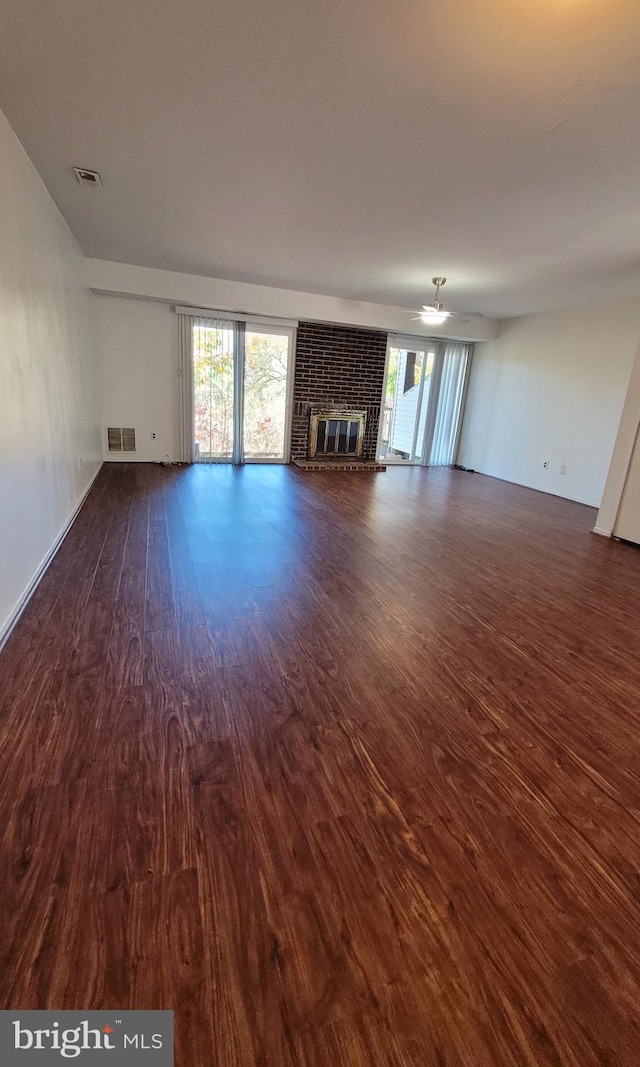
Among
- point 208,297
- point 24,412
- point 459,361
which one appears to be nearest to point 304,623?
point 24,412

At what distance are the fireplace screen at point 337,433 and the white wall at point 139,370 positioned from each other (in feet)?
6.90

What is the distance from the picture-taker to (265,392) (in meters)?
7.04

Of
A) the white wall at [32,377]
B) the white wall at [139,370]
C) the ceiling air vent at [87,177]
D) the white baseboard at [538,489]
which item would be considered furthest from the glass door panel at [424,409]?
the ceiling air vent at [87,177]

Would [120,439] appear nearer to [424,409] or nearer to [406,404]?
[406,404]

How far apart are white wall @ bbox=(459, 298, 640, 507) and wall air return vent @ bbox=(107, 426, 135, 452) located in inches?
222

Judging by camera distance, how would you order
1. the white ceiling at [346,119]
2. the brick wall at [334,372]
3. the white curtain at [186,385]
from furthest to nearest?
the brick wall at [334,372], the white curtain at [186,385], the white ceiling at [346,119]

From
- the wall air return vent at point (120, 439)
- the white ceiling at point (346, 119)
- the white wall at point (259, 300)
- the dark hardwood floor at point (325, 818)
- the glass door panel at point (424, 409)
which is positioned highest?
the white ceiling at point (346, 119)

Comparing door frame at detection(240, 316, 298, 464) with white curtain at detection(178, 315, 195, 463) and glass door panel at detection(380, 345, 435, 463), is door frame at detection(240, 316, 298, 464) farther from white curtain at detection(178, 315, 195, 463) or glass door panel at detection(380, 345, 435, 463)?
glass door panel at detection(380, 345, 435, 463)

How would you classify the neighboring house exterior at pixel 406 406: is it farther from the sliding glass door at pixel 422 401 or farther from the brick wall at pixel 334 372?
the brick wall at pixel 334 372

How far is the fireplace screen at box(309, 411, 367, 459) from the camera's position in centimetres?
745

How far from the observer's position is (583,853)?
135 centimetres

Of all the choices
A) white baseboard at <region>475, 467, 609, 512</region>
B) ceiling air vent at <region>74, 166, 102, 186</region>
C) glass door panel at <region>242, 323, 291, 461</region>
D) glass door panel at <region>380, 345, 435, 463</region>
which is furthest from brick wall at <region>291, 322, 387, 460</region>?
ceiling air vent at <region>74, 166, 102, 186</region>

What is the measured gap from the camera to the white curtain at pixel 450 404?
26.5ft

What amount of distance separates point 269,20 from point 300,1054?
117 inches
